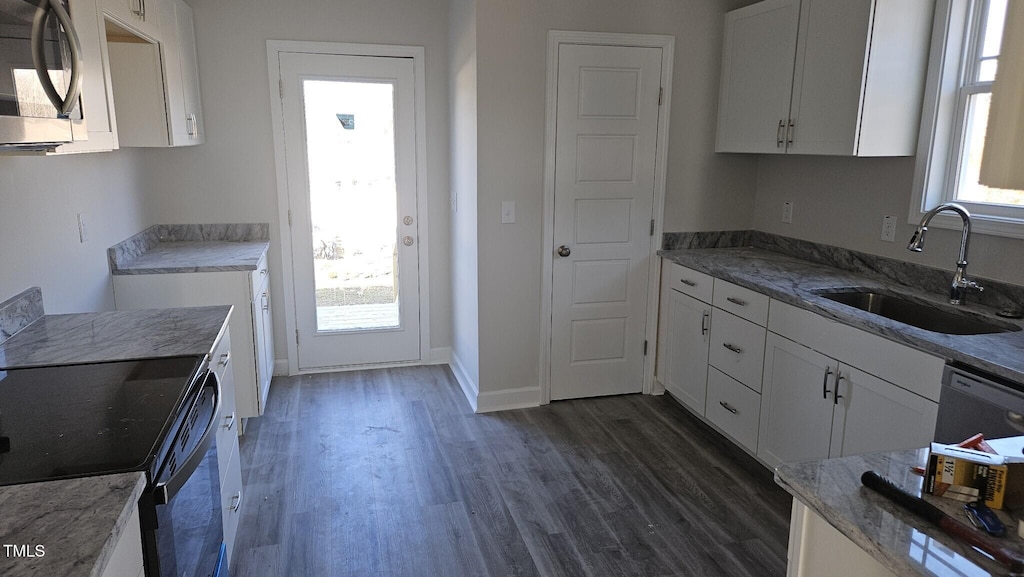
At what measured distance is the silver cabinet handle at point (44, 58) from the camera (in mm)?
1522

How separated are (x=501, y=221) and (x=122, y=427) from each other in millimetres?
2459

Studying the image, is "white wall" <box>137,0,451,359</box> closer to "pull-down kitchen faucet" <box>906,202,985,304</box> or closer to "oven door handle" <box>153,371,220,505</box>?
"oven door handle" <box>153,371,220,505</box>

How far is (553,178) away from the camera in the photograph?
12.3 feet

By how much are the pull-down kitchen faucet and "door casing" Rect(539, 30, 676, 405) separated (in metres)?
1.54

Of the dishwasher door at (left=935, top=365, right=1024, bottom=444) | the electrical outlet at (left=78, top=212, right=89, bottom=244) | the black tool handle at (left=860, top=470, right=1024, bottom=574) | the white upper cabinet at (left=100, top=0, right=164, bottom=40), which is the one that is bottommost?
the dishwasher door at (left=935, top=365, right=1024, bottom=444)

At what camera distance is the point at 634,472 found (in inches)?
125

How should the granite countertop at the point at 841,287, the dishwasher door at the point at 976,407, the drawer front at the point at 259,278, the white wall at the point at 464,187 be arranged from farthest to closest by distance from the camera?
the white wall at the point at 464,187 < the drawer front at the point at 259,278 < the granite countertop at the point at 841,287 < the dishwasher door at the point at 976,407

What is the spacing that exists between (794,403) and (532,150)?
1.88 meters

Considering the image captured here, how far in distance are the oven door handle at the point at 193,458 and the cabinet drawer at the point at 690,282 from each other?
2473 millimetres

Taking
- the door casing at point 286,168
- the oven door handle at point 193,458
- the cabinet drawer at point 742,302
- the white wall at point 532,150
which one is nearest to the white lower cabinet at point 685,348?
the cabinet drawer at point 742,302

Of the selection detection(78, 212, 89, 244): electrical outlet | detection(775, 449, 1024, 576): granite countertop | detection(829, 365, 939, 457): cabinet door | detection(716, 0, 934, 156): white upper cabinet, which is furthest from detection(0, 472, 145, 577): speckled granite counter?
detection(716, 0, 934, 156): white upper cabinet

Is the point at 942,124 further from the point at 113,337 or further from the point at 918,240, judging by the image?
the point at 113,337

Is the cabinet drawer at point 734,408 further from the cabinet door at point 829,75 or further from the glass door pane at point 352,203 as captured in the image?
the glass door pane at point 352,203

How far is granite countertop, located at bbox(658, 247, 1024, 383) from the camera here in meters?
2.05
